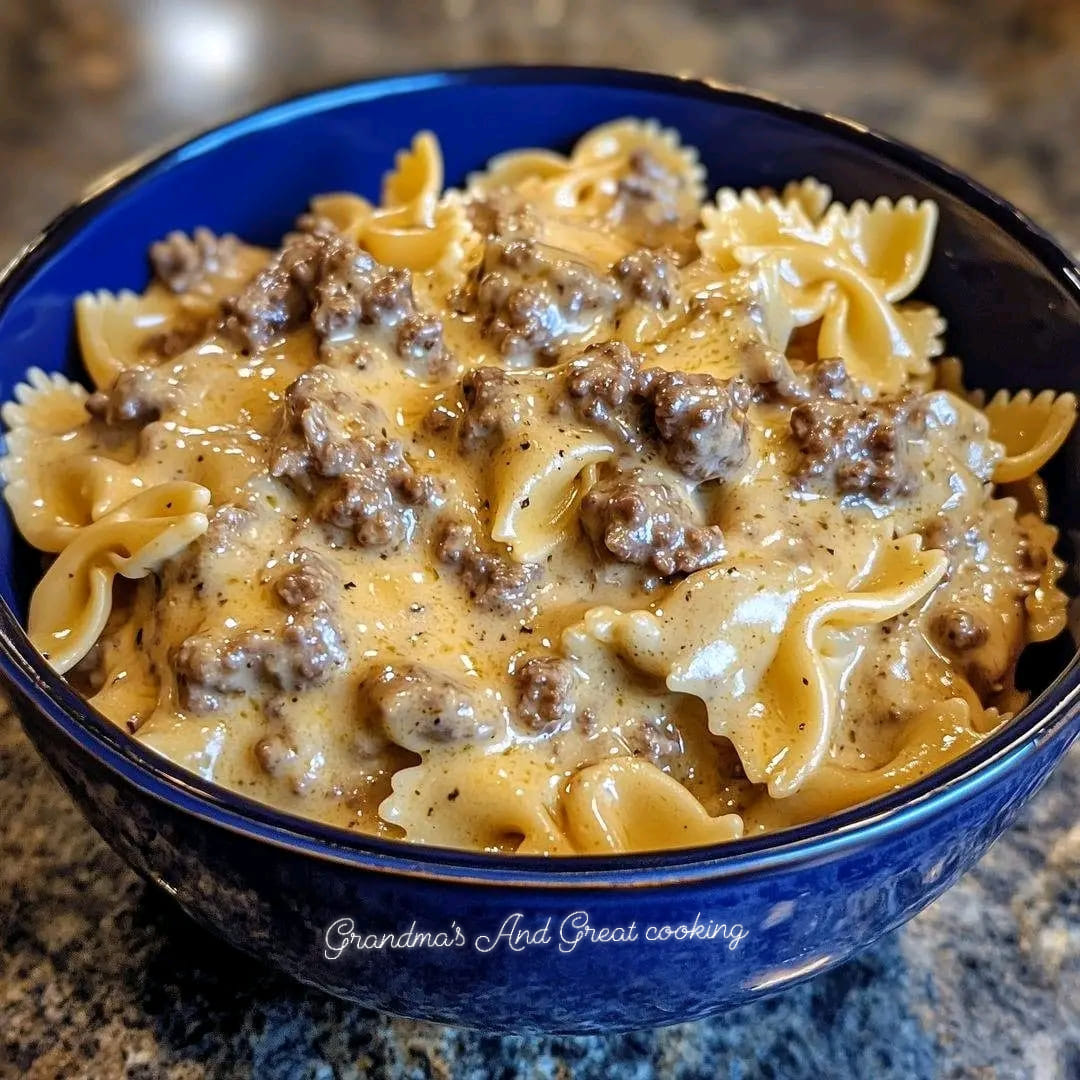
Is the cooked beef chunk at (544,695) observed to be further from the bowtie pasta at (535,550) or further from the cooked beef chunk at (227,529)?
the cooked beef chunk at (227,529)

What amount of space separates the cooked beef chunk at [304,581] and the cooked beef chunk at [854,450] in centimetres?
57

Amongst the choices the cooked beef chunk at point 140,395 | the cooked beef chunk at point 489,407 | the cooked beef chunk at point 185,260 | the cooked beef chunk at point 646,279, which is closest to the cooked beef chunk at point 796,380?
the cooked beef chunk at point 646,279

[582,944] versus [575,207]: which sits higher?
[575,207]

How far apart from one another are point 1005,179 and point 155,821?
3.11 meters

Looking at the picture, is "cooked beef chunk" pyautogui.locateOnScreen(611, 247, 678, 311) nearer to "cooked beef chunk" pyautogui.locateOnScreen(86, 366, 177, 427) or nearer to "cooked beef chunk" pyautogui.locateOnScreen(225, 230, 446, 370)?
"cooked beef chunk" pyautogui.locateOnScreen(225, 230, 446, 370)

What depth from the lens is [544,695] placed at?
133 cm

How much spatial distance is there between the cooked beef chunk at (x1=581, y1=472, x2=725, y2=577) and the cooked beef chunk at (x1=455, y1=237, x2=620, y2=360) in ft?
0.83

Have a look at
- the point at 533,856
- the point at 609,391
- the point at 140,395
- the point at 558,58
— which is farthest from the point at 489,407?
the point at 558,58

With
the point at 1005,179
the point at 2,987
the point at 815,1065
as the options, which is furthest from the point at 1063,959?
the point at 1005,179

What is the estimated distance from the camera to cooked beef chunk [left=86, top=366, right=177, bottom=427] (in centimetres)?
158

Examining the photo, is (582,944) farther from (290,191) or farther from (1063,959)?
(290,191)

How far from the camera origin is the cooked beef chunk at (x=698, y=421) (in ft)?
4.59

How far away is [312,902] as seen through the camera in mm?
1085

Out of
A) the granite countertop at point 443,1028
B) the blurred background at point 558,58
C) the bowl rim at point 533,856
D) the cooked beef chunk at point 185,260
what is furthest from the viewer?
the blurred background at point 558,58
